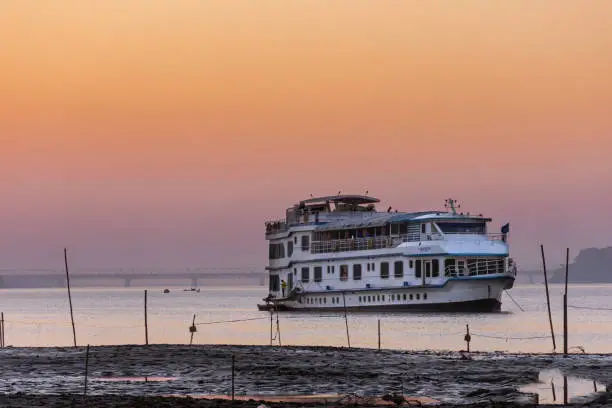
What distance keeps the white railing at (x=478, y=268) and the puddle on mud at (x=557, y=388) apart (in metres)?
46.0

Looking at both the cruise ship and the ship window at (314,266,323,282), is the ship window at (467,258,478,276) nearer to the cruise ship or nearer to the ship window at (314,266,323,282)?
the cruise ship

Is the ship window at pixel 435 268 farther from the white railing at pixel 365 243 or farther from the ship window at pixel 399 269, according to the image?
the ship window at pixel 399 269

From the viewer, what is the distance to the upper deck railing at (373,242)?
82.7 metres

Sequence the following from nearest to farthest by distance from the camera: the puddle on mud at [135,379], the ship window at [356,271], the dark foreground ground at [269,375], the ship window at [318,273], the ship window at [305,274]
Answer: the dark foreground ground at [269,375]
the puddle on mud at [135,379]
the ship window at [356,271]
the ship window at [318,273]
the ship window at [305,274]

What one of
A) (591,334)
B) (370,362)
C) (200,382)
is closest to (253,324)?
(591,334)

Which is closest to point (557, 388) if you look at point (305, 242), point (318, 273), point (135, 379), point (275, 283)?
point (135, 379)

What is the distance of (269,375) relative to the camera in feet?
116

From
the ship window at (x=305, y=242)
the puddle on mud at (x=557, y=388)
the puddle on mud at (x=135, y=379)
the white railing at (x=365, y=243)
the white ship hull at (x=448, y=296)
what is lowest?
the puddle on mud at (x=557, y=388)

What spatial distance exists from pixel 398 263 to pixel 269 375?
49.0 metres

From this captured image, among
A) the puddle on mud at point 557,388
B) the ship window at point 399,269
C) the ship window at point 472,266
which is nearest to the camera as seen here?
the puddle on mud at point 557,388

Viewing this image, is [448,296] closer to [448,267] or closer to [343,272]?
[448,267]

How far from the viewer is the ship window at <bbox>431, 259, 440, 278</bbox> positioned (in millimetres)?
81375

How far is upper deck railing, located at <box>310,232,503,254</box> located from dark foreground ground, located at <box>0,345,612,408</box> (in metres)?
36.8

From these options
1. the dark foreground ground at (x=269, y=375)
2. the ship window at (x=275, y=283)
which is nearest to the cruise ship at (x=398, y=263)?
the ship window at (x=275, y=283)
